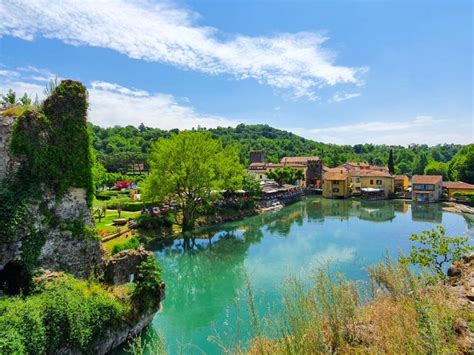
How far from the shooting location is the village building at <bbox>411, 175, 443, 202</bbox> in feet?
184

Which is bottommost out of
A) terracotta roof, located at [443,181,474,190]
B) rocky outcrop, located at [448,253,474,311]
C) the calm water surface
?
the calm water surface

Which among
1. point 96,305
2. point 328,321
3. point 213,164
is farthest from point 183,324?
point 213,164

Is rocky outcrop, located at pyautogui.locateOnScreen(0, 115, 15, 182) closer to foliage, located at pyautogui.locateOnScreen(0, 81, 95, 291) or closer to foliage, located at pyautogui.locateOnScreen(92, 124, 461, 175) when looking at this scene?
foliage, located at pyautogui.locateOnScreen(0, 81, 95, 291)

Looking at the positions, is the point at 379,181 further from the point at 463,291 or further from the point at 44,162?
the point at 44,162

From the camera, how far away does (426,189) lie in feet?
185

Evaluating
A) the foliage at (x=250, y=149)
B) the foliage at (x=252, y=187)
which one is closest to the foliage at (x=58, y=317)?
the foliage at (x=252, y=187)

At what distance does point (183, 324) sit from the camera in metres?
14.9

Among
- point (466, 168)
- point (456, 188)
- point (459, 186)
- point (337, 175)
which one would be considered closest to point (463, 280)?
point (337, 175)

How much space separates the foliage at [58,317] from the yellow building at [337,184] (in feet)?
186

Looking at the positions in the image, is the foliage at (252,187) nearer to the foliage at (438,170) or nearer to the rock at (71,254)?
the rock at (71,254)

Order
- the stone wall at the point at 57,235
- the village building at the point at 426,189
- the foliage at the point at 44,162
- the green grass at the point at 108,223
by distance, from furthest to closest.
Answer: the village building at the point at 426,189 < the green grass at the point at 108,223 < the stone wall at the point at 57,235 < the foliage at the point at 44,162

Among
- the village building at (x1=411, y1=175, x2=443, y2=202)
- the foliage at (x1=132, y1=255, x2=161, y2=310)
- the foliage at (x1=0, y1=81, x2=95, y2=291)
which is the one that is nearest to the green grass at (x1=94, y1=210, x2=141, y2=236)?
the foliage at (x1=0, y1=81, x2=95, y2=291)

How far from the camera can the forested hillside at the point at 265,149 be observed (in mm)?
82600

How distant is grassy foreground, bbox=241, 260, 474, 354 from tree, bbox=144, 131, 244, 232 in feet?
78.0
